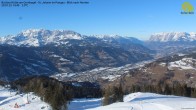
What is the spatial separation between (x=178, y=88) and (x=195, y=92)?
15.2 m

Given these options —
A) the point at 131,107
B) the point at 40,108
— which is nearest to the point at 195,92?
the point at 40,108

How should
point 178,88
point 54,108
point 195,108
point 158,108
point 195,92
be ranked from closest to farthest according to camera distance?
point 195,108
point 158,108
point 54,108
point 195,92
point 178,88

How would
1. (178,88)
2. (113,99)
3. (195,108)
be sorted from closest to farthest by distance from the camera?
(195,108)
(113,99)
(178,88)

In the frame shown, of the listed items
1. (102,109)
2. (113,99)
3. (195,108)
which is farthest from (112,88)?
(195,108)

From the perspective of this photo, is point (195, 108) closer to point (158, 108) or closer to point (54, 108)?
point (158, 108)

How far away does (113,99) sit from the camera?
5359 inches

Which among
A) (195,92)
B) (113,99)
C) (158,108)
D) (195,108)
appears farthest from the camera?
(195,92)

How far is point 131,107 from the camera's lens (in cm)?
8306

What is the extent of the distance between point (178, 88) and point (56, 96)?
3193 inches

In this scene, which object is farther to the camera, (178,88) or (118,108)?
(178,88)

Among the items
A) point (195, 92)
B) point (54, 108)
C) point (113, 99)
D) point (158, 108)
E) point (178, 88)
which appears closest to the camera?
point (158, 108)

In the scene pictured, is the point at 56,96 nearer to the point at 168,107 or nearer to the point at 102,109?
the point at 102,109

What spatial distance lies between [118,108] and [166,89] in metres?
119

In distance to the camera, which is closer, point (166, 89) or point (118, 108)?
point (118, 108)
